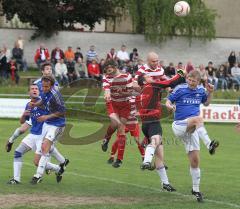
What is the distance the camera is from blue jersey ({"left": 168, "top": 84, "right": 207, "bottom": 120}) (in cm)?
1283

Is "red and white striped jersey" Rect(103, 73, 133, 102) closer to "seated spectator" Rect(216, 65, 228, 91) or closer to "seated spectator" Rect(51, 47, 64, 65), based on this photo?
"seated spectator" Rect(51, 47, 64, 65)

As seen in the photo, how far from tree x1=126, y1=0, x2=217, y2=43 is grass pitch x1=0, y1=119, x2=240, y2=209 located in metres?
23.2

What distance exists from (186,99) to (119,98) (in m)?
Result: 3.71

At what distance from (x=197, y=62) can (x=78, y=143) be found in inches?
939

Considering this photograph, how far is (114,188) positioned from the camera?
1395cm

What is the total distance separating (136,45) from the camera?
4538cm

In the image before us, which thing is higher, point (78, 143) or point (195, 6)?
point (195, 6)

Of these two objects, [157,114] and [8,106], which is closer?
[157,114]

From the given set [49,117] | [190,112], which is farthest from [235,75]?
[190,112]

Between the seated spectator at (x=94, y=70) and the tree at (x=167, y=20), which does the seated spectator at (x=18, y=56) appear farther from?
the tree at (x=167, y=20)

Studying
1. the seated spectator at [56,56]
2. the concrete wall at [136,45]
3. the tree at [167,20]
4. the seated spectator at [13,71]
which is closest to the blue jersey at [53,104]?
the seated spectator at [13,71]

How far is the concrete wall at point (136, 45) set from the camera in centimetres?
4322

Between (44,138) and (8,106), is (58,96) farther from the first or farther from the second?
(8,106)

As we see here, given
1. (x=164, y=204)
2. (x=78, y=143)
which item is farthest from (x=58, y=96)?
(x=78, y=143)
